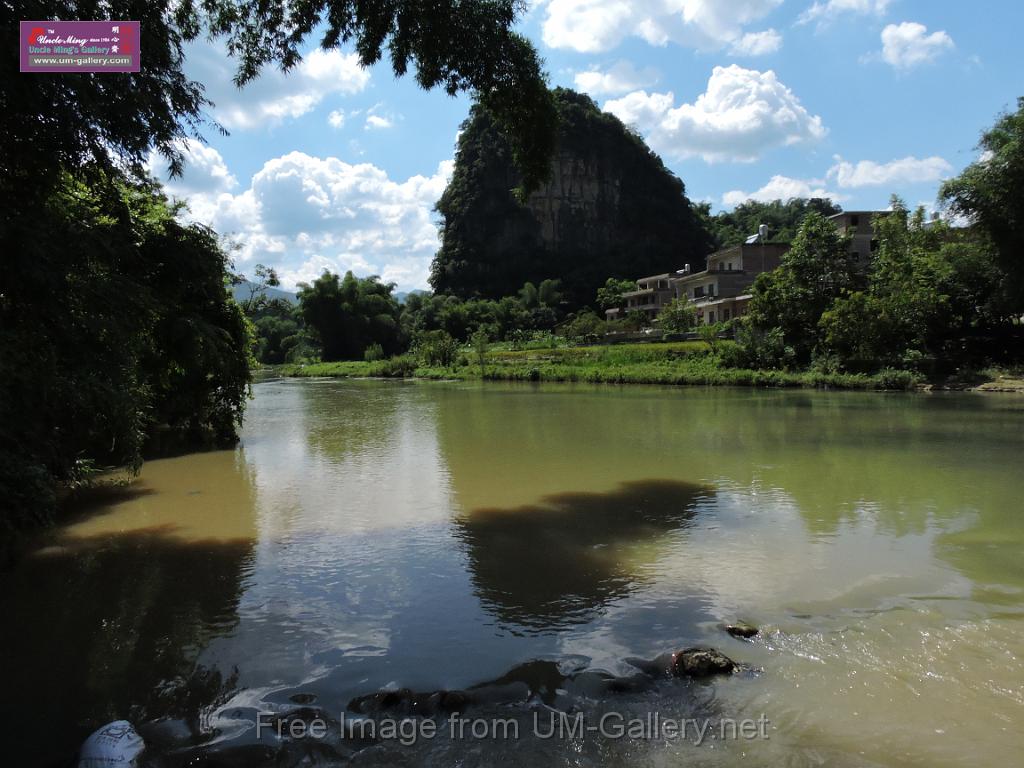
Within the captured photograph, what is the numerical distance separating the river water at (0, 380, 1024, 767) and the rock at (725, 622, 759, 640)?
0.09m

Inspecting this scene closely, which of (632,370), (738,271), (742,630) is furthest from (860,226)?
(742,630)

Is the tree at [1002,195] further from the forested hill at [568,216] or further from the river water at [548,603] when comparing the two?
the forested hill at [568,216]

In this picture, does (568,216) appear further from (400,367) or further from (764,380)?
(764,380)

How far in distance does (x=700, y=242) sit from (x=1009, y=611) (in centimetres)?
9333

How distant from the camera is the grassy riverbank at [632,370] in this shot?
2956cm

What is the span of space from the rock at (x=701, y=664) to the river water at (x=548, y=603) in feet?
0.39

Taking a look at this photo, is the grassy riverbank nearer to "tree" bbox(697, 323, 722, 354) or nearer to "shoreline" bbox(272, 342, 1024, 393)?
"shoreline" bbox(272, 342, 1024, 393)

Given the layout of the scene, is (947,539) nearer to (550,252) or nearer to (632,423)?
(632,423)

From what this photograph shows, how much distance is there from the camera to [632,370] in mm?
37594

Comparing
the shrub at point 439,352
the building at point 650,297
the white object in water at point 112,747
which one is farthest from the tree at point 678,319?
the white object in water at point 112,747

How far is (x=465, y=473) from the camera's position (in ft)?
39.6

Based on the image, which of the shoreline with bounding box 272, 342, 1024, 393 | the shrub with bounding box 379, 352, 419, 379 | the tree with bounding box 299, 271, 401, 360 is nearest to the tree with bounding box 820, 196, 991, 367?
the shoreline with bounding box 272, 342, 1024, 393

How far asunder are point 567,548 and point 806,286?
107 feet

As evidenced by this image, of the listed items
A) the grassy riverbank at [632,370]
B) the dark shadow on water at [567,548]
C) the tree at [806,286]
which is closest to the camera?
the dark shadow on water at [567,548]
